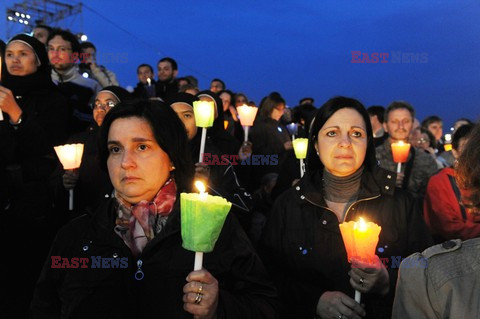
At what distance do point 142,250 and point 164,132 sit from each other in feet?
2.09

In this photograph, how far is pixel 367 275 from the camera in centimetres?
223

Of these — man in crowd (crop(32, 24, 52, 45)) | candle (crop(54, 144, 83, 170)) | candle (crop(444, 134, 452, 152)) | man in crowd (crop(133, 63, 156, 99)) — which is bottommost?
A: candle (crop(54, 144, 83, 170))

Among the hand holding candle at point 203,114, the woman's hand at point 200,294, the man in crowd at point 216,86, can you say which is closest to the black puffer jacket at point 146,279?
the woman's hand at point 200,294

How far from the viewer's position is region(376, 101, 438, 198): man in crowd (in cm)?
529

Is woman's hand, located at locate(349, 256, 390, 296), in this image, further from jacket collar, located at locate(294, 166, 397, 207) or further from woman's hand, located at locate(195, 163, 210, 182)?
woman's hand, located at locate(195, 163, 210, 182)

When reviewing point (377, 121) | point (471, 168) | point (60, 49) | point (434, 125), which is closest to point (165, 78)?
point (60, 49)

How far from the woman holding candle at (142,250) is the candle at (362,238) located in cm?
47

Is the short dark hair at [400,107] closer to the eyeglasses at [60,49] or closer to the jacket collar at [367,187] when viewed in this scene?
the jacket collar at [367,187]

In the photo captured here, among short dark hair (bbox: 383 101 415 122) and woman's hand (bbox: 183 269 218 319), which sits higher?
short dark hair (bbox: 383 101 415 122)

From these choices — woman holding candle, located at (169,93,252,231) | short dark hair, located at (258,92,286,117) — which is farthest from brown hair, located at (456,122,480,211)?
short dark hair, located at (258,92,286,117)

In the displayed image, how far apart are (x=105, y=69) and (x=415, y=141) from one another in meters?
5.05

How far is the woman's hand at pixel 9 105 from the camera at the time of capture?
148 inches

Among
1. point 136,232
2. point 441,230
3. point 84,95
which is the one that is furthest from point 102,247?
point 84,95

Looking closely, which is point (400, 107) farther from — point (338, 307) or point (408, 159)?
point (338, 307)
